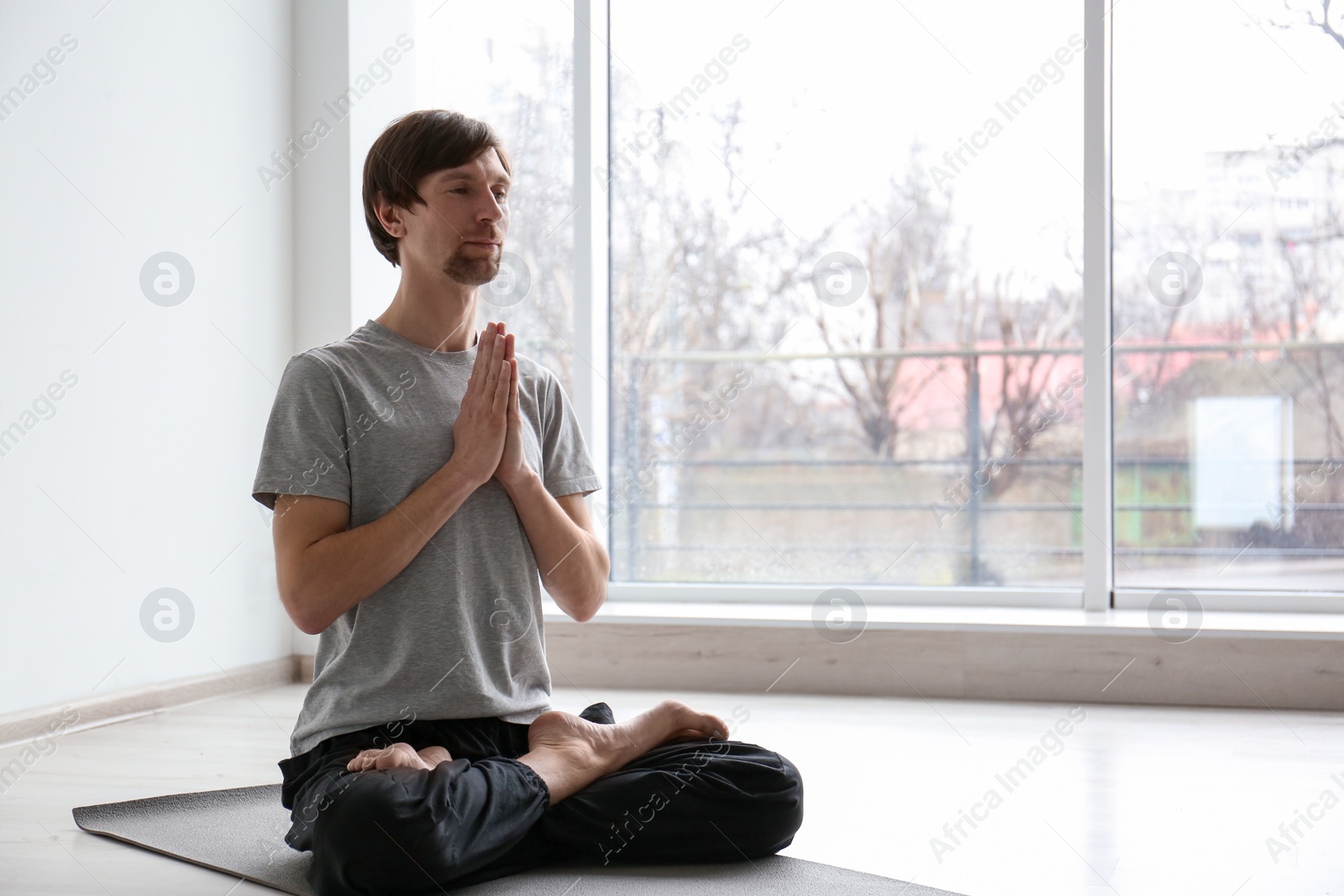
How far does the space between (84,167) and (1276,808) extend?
2.68 meters

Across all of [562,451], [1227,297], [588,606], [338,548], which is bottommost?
[588,606]

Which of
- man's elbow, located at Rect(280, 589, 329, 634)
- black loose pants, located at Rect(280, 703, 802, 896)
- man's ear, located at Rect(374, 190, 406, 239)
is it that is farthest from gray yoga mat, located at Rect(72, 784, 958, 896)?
man's ear, located at Rect(374, 190, 406, 239)

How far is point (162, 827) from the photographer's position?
1938 mm

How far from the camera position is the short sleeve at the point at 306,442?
161cm

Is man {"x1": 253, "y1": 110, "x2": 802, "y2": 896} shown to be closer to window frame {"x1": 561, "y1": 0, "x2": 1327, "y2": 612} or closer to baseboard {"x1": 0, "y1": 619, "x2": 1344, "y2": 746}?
baseboard {"x1": 0, "y1": 619, "x2": 1344, "y2": 746}

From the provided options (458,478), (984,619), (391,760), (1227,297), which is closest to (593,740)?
(391,760)

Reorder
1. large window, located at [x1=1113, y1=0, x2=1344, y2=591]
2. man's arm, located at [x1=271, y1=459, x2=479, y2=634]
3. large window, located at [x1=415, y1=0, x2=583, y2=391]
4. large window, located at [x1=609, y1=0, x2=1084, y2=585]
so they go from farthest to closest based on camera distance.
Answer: large window, located at [x1=415, y1=0, x2=583, y2=391] → large window, located at [x1=609, y1=0, x2=1084, y2=585] → large window, located at [x1=1113, y1=0, x2=1344, y2=591] → man's arm, located at [x1=271, y1=459, x2=479, y2=634]

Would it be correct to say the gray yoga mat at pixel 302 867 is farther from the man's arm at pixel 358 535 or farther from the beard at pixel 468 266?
the beard at pixel 468 266

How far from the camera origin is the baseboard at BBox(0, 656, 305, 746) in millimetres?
2545

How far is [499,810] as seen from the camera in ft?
5.17

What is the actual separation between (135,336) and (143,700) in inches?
33.5

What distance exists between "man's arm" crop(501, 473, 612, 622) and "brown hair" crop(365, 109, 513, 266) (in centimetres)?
45

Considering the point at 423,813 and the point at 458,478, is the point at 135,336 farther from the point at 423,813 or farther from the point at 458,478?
the point at 423,813

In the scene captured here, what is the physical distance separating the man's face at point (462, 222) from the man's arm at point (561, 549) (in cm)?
31
